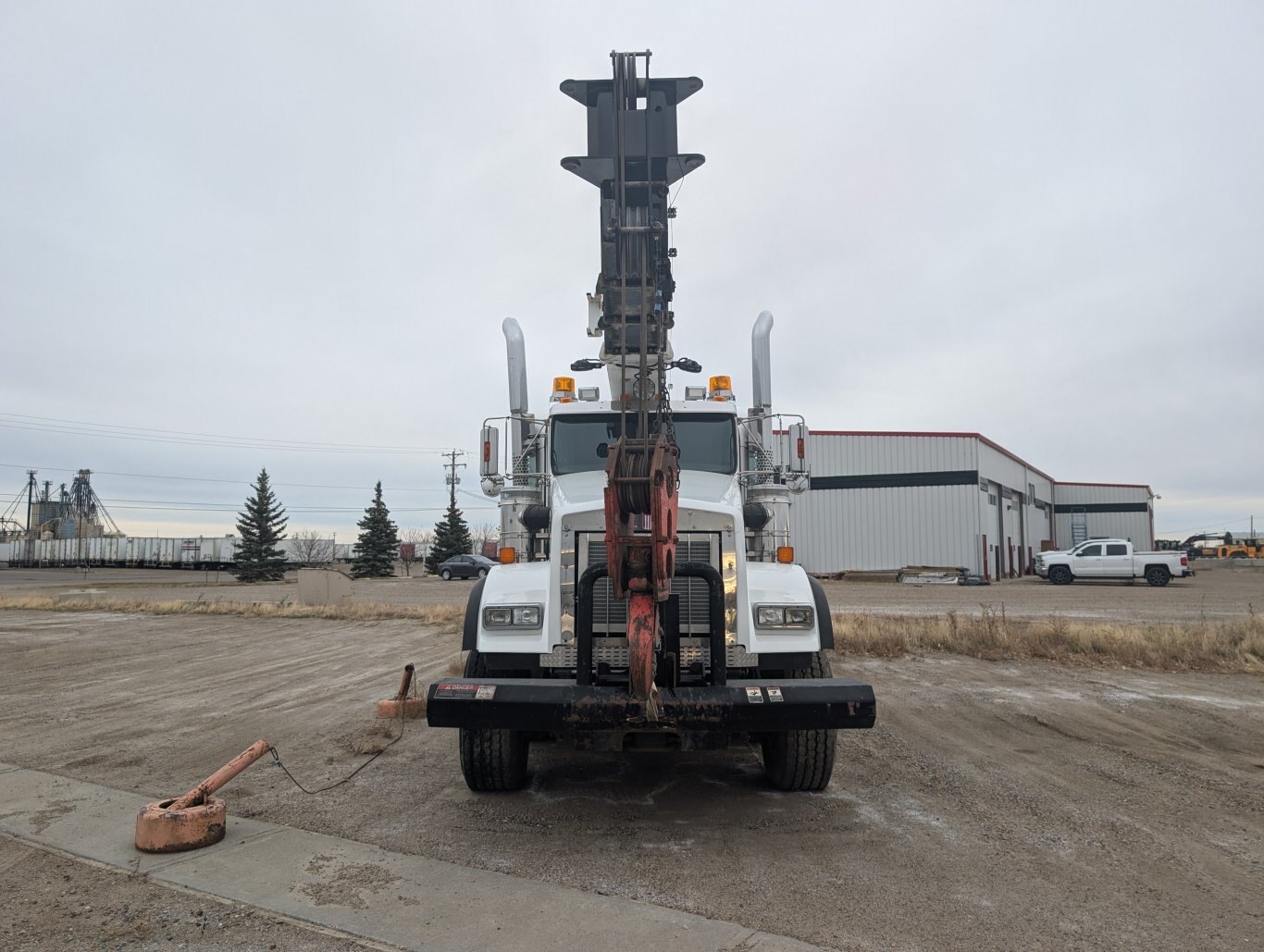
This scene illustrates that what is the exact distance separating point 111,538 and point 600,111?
78.8 m

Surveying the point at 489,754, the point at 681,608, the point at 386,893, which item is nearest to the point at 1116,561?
the point at 681,608

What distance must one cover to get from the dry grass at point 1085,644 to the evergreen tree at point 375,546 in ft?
135

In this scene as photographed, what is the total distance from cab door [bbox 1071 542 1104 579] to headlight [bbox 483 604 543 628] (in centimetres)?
3280

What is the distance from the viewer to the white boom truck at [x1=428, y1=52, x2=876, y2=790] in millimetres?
4289

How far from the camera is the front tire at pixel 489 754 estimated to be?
5.21 m

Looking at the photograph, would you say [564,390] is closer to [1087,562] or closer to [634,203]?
[634,203]

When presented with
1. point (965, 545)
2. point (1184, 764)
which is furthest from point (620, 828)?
point (965, 545)

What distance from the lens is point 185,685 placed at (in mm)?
10539

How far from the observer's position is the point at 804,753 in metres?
5.28

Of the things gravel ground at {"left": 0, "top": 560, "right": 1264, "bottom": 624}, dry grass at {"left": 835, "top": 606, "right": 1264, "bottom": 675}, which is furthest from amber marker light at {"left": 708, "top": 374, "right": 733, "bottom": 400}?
gravel ground at {"left": 0, "top": 560, "right": 1264, "bottom": 624}

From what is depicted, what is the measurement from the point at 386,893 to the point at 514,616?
5.54 feet

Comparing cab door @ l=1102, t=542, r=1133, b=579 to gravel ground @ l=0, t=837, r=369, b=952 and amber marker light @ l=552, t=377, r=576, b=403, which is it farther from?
gravel ground @ l=0, t=837, r=369, b=952

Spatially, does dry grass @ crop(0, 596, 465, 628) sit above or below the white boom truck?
below

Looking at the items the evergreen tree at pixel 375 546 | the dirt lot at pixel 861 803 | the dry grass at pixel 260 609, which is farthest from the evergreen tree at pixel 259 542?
the dirt lot at pixel 861 803
